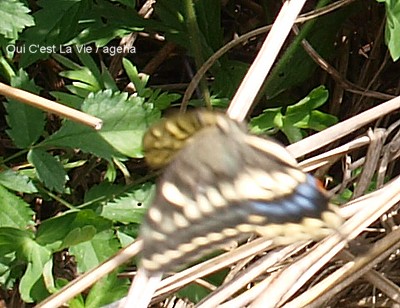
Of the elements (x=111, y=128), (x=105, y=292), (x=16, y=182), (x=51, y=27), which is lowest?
(x=105, y=292)

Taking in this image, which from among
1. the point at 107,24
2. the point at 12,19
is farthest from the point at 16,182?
the point at 107,24

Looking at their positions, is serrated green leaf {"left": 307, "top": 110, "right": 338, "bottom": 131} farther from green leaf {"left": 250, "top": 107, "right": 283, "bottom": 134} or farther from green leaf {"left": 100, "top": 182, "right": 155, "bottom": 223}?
green leaf {"left": 100, "top": 182, "right": 155, "bottom": 223}

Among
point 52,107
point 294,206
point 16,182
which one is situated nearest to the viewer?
point 294,206

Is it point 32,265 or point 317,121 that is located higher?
point 317,121

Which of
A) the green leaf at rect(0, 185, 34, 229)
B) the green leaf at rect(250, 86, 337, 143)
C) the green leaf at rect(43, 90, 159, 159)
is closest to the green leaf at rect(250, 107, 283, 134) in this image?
the green leaf at rect(250, 86, 337, 143)

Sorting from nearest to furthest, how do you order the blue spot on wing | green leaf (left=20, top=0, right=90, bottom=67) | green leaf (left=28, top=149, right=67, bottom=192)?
1. the blue spot on wing
2. green leaf (left=28, top=149, right=67, bottom=192)
3. green leaf (left=20, top=0, right=90, bottom=67)

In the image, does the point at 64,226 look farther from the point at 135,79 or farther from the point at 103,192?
the point at 135,79

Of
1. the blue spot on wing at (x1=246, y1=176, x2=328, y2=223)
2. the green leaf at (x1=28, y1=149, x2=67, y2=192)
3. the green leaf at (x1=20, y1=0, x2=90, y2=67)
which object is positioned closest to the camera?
the blue spot on wing at (x1=246, y1=176, x2=328, y2=223)
